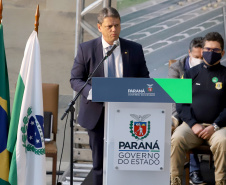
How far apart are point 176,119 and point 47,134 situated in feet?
4.42

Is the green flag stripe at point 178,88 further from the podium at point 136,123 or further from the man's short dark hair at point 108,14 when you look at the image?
the man's short dark hair at point 108,14

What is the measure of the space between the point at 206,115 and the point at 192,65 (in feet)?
2.58

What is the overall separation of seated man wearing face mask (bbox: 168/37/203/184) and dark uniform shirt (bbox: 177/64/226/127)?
1.45 ft

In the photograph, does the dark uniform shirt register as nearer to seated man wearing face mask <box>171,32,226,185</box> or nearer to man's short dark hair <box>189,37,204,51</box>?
seated man wearing face mask <box>171,32,226,185</box>

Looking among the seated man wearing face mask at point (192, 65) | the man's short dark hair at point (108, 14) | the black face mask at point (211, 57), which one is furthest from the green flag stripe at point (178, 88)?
the seated man wearing face mask at point (192, 65)

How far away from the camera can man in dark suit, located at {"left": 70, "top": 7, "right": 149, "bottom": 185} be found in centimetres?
427

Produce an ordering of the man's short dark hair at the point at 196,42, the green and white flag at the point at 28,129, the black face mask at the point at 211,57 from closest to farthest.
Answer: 1. the green and white flag at the point at 28,129
2. the black face mask at the point at 211,57
3. the man's short dark hair at the point at 196,42

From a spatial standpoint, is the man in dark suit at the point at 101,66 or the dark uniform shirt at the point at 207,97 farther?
the dark uniform shirt at the point at 207,97

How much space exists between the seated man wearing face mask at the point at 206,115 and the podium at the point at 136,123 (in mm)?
1352

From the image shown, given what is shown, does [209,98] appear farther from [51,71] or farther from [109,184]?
[51,71]

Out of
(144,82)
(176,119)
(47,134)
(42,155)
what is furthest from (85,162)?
(144,82)

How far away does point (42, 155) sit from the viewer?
384cm

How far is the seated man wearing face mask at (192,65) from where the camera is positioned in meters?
5.70

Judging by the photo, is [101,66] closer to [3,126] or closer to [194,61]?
[3,126]
